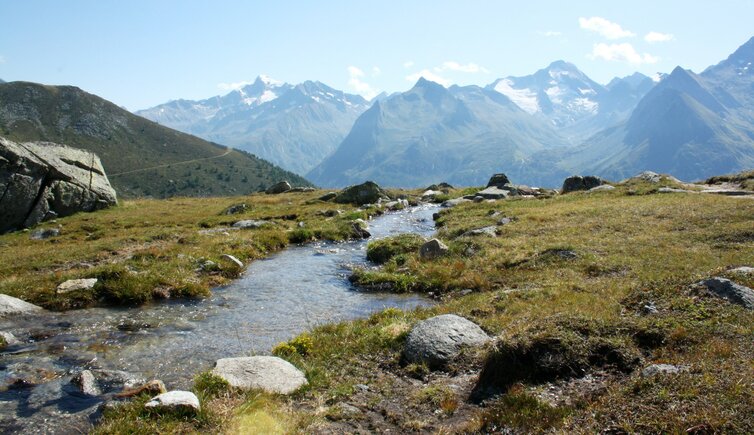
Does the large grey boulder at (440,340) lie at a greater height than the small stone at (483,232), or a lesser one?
greater

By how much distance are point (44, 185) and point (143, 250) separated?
28498 millimetres

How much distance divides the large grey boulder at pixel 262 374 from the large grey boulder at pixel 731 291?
12967 millimetres

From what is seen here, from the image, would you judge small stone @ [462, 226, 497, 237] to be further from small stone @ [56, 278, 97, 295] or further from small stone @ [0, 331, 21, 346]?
small stone @ [0, 331, 21, 346]

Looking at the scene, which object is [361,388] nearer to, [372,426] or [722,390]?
[372,426]

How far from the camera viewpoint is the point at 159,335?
17469mm

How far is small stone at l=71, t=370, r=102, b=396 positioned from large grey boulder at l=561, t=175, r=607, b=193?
64.9 meters

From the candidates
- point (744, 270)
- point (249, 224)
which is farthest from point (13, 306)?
point (744, 270)

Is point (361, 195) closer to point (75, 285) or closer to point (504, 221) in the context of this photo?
point (504, 221)

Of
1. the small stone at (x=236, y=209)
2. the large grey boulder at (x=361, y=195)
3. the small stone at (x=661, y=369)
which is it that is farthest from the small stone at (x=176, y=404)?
the large grey boulder at (x=361, y=195)

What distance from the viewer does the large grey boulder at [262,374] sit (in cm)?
1188

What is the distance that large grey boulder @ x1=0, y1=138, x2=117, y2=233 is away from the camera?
46.2 metres

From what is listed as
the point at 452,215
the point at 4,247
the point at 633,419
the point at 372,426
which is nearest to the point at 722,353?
the point at 633,419

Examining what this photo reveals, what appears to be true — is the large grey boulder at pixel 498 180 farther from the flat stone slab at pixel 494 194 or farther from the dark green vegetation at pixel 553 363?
the dark green vegetation at pixel 553 363

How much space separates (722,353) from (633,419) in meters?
3.87
